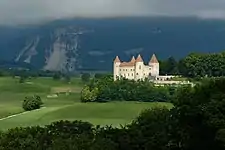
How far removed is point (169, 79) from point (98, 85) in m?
14.2

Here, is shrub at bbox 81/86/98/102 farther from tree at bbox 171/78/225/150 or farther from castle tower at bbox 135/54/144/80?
tree at bbox 171/78/225/150

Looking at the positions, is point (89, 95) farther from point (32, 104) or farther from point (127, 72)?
point (127, 72)

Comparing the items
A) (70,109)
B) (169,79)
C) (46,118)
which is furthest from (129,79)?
(46,118)

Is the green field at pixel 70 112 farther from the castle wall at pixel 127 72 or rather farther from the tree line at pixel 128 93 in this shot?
the castle wall at pixel 127 72

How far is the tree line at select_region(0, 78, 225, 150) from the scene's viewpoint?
101ft

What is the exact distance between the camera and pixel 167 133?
1316 inches

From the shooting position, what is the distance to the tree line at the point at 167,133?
30.8 m

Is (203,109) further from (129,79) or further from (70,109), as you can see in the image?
(129,79)

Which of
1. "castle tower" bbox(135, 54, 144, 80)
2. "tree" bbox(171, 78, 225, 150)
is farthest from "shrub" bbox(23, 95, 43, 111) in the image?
"tree" bbox(171, 78, 225, 150)

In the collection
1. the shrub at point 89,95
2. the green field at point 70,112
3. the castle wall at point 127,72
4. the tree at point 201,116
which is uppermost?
the castle wall at point 127,72

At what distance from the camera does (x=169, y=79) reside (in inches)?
4377

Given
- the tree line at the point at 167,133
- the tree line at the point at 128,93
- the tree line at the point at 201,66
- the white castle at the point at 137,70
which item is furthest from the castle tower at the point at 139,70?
the tree line at the point at 167,133

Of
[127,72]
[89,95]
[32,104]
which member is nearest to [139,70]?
[127,72]

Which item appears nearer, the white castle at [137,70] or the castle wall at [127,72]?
the white castle at [137,70]
